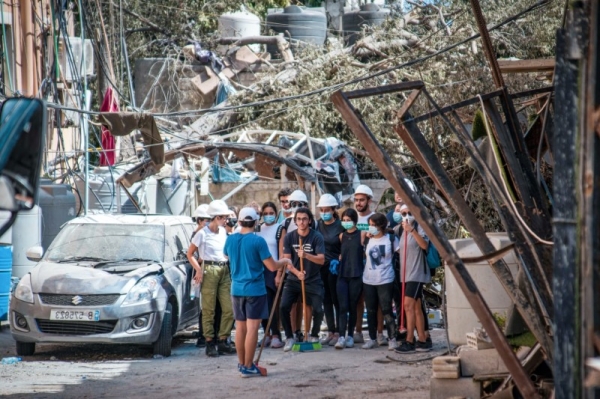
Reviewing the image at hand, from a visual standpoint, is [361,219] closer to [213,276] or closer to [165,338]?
[213,276]

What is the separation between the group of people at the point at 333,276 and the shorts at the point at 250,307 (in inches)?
53.7

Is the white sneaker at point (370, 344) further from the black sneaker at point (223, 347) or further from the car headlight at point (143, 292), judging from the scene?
the car headlight at point (143, 292)

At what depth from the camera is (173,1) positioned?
29.8 meters

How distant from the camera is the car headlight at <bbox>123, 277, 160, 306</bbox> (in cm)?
1149

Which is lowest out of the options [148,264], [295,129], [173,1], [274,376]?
[274,376]

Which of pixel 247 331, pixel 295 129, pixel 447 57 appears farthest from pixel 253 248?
pixel 295 129

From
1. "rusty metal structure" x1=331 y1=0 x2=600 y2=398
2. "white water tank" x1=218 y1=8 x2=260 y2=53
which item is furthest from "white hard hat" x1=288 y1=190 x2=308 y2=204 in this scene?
"white water tank" x1=218 y1=8 x2=260 y2=53

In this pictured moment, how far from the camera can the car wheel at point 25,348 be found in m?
11.8

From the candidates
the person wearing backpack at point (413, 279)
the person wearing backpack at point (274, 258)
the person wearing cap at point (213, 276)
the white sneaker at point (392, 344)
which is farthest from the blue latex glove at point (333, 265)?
the person wearing cap at point (213, 276)

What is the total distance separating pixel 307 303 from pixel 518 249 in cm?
631

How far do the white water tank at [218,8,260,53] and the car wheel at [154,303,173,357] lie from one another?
1839 cm

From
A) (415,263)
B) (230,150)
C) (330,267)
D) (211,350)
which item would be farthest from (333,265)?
(230,150)

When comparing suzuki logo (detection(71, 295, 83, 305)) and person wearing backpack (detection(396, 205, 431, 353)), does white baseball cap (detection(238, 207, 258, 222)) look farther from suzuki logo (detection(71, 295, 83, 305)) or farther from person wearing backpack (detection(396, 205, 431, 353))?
suzuki logo (detection(71, 295, 83, 305))

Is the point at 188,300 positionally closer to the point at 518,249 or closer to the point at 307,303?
the point at 307,303
